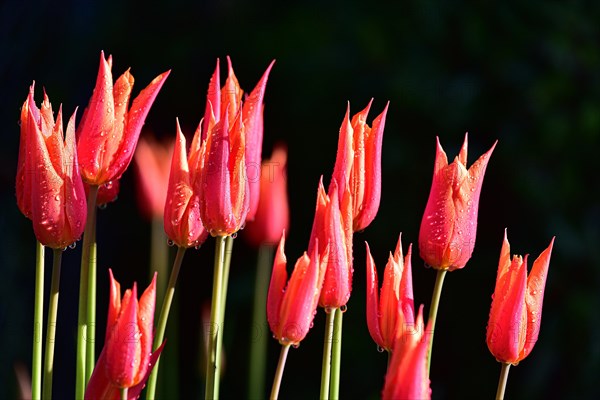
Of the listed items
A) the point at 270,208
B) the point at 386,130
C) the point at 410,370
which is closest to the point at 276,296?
the point at 410,370

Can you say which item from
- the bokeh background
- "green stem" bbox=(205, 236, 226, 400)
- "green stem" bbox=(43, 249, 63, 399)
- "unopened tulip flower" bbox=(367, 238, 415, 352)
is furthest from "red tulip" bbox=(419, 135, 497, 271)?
the bokeh background

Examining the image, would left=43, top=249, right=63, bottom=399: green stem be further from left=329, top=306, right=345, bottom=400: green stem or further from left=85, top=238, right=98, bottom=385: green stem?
left=329, top=306, right=345, bottom=400: green stem

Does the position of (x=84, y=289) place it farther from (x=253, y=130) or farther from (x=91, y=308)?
(x=253, y=130)

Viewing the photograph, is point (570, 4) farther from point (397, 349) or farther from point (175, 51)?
point (397, 349)

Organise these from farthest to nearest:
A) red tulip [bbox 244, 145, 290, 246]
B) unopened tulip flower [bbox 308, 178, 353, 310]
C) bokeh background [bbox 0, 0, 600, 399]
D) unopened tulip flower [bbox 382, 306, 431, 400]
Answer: bokeh background [bbox 0, 0, 600, 399] → red tulip [bbox 244, 145, 290, 246] → unopened tulip flower [bbox 308, 178, 353, 310] → unopened tulip flower [bbox 382, 306, 431, 400]

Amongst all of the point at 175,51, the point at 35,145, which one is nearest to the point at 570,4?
the point at 175,51
